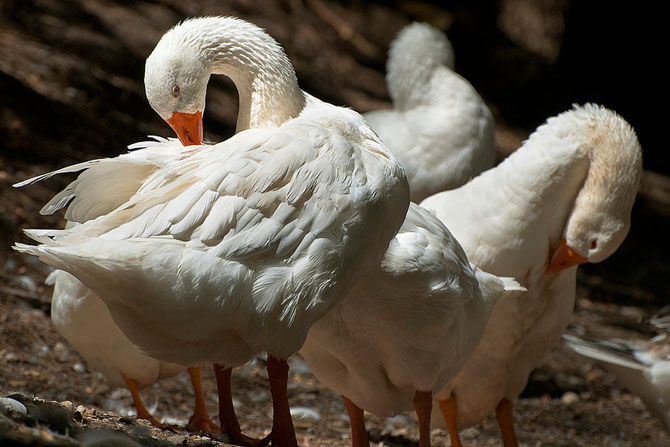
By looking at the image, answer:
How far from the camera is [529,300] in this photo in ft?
15.7

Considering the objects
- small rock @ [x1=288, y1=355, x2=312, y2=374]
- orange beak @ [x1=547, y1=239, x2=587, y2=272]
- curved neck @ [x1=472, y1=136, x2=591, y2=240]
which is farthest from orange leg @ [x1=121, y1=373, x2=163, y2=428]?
orange beak @ [x1=547, y1=239, x2=587, y2=272]

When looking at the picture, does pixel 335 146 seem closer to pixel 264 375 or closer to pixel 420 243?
pixel 420 243

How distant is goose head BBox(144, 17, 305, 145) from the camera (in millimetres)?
3512

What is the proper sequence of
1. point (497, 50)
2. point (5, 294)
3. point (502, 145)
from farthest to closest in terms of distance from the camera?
point (497, 50) → point (502, 145) → point (5, 294)

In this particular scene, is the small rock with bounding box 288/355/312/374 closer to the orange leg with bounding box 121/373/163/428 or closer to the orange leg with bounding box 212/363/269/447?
the orange leg with bounding box 121/373/163/428

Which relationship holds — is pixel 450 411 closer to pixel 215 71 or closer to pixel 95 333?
pixel 95 333

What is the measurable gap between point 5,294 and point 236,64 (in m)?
3.22

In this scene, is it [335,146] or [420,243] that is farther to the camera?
[420,243]

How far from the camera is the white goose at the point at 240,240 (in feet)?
9.32

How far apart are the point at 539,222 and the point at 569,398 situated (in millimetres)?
2513

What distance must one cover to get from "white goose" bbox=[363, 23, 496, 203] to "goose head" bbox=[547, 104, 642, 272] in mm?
1960

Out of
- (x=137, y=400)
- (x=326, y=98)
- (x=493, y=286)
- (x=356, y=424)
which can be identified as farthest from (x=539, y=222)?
(x=326, y=98)

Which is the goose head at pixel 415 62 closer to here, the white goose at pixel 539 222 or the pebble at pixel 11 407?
the white goose at pixel 539 222

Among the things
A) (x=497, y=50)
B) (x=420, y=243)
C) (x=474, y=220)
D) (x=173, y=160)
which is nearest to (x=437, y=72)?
(x=474, y=220)
